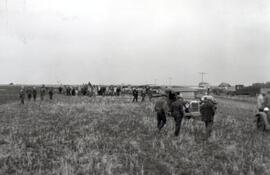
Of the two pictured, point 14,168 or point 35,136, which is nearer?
point 14,168

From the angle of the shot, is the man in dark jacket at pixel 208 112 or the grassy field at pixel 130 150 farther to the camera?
the man in dark jacket at pixel 208 112

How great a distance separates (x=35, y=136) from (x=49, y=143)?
1.84 meters

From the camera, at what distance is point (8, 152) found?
464 inches

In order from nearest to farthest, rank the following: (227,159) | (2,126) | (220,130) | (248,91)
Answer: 1. (227,159)
2. (220,130)
3. (2,126)
4. (248,91)

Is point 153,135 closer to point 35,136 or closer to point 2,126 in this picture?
point 35,136

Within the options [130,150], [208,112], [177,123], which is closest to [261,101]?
[208,112]

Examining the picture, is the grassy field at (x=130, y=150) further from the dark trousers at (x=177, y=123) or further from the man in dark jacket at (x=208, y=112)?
the man in dark jacket at (x=208, y=112)

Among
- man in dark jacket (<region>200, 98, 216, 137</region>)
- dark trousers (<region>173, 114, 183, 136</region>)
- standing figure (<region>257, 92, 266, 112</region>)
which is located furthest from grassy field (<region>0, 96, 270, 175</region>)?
standing figure (<region>257, 92, 266, 112</region>)

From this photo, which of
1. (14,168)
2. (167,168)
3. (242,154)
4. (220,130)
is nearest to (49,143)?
(14,168)

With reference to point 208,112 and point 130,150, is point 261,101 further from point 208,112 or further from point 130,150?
point 130,150

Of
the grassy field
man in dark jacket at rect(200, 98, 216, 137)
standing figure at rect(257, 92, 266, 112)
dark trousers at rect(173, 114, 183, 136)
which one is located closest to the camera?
the grassy field

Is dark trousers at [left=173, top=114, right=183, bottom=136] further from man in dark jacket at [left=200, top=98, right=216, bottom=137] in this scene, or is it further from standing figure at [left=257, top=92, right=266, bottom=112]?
standing figure at [left=257, top=92, right=266, bottom=112]

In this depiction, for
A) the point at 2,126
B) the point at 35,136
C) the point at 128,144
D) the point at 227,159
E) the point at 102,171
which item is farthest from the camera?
the point at 2,126

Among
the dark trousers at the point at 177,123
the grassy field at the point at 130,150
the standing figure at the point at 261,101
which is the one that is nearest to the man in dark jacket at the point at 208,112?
the grassy field at the point at 130,150
